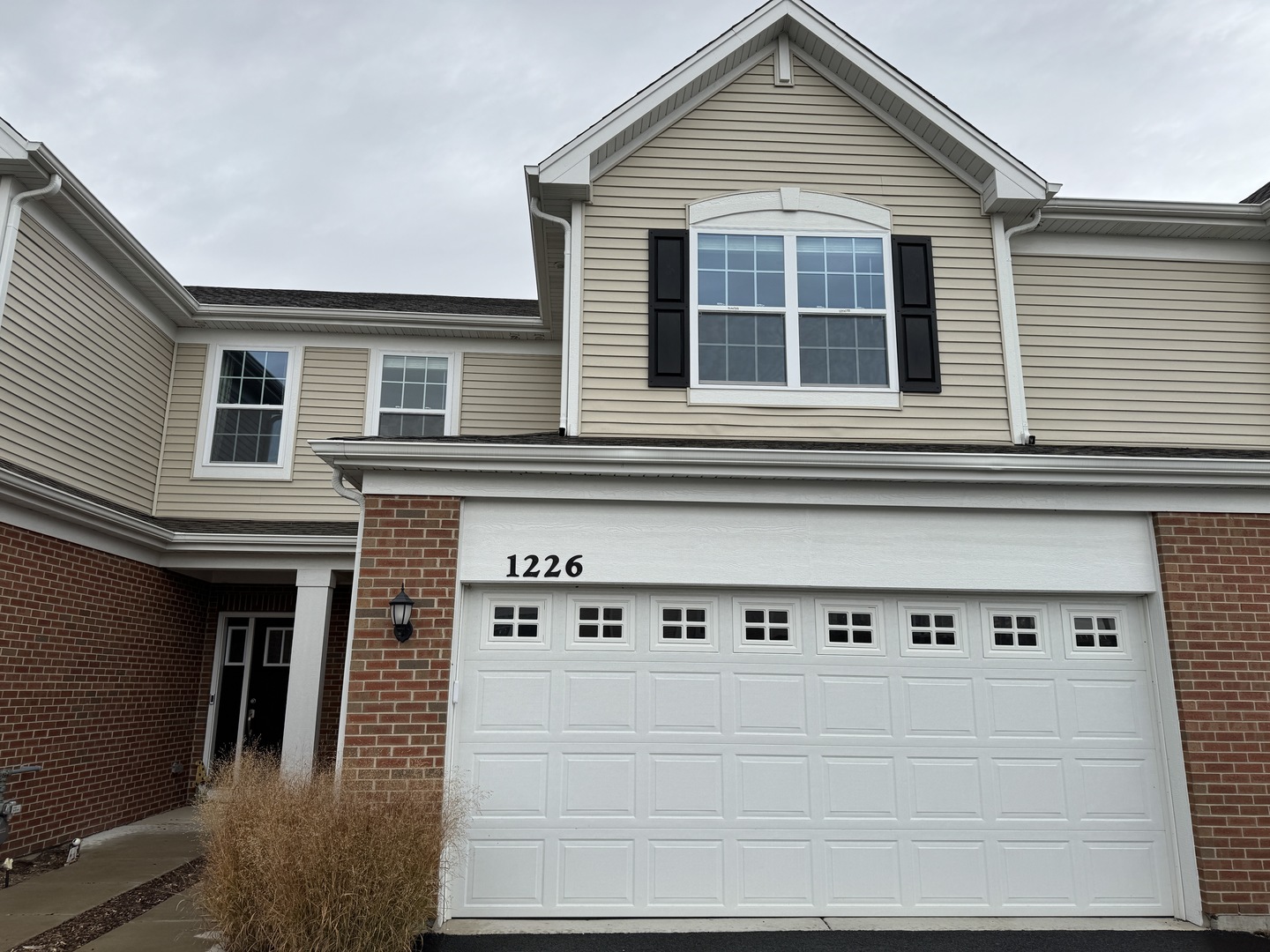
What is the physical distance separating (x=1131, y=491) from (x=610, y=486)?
421 centimetres

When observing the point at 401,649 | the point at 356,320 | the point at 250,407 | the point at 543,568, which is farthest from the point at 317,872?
the point at 356,320

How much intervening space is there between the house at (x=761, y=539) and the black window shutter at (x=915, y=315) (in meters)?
0.03

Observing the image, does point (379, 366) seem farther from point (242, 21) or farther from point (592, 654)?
point (242, 21)

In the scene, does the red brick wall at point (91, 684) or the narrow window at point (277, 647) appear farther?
the narrow window at point (277, 647)

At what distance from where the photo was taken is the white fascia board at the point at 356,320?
11.5 m

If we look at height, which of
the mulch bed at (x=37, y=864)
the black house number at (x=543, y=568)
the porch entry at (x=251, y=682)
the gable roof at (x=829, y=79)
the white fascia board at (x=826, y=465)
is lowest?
the mulch bed at (x=37, y=864)

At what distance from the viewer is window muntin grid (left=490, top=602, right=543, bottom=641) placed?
6734 millimetres

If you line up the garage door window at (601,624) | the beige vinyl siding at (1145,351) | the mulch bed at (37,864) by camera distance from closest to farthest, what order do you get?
the garage door window at (601,624) < the mulch bed at (37,864) < the beige vinyl siding at (1145,351)

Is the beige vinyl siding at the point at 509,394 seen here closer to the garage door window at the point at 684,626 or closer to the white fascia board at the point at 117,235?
the white fascia board at the point at 117,235

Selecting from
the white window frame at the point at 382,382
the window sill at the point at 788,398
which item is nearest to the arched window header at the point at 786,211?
the window sill at the point at 788,398

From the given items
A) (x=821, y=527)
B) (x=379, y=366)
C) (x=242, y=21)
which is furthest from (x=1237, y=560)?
(x=242, y=21)

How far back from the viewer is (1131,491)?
696 cm

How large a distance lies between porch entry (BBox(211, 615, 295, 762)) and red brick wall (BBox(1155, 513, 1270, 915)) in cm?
1022

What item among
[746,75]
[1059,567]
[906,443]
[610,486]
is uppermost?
[746,75]
